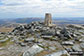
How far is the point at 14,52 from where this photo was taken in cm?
2314

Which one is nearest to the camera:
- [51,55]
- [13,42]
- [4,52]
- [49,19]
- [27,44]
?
[51,55]

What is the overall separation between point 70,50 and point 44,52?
19.0 feet

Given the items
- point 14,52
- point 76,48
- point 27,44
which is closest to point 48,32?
point 27,44

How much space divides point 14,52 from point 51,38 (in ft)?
37.4

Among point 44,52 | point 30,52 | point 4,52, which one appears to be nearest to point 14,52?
point 4,52

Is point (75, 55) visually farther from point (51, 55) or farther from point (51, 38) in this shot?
point (51, 38)

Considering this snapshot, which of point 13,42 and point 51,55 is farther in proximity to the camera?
point 13,42

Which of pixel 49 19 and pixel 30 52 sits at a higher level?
pixel 49 19

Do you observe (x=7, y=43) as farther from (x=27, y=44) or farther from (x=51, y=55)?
(x=51, y=55)

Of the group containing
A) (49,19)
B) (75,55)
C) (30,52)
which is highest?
(49,19)

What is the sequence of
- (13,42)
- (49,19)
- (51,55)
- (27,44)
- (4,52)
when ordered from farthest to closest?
(49,19), (13,42), (27,44), (4,52), (51,55)

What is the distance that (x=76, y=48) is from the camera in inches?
971

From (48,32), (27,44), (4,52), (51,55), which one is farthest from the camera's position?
(48,32)

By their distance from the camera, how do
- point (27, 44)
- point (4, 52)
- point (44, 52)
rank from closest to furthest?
point (44, 52)
point (4, 52)
point (27, 44)
